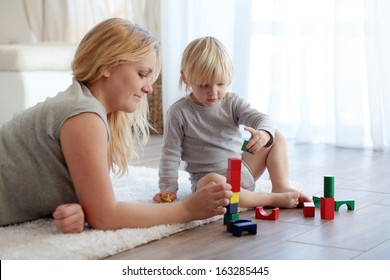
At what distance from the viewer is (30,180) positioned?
1.48 metres

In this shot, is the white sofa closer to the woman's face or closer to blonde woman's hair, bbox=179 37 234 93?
blonde woman's hair, bbox=179 37 234 93

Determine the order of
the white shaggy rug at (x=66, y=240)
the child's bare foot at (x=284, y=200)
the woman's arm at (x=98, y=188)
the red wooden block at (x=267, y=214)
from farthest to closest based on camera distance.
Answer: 1. the child's bare foot at (x=284, y=200)
2. the red wooden block at (x=267, y=214)
3. the woman's arm at (x=98, y=188)
4. the white shaggy rug at (x=66, y=240)

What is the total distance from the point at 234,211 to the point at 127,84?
1.21 feet

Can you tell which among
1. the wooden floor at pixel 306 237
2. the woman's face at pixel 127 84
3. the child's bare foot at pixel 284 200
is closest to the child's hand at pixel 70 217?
the wooden floor at pixel 306 237

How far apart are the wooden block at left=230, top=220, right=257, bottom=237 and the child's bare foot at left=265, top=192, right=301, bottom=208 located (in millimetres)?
271

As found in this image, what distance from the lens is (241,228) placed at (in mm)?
1468

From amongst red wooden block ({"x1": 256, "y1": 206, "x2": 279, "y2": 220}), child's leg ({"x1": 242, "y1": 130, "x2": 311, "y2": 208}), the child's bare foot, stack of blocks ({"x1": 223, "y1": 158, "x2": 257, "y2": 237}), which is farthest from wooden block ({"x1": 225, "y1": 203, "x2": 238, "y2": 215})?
child's leg ({"x1": 242, "y1": 130, "x2": 311, "y2": 208})

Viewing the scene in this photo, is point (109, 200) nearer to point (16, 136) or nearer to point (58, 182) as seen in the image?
point (58, 182)

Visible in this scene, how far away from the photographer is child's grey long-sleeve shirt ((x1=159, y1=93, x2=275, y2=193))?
1852 mm

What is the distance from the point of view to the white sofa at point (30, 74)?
106 inches

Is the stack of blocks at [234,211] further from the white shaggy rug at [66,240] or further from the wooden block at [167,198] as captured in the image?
the wooden block at [167,198]

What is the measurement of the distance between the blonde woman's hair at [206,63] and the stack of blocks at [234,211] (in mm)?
360

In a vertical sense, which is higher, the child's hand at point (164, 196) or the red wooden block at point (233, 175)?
the red wooden block at point (233, 175)
